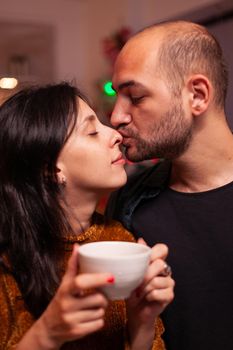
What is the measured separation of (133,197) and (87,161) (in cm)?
33

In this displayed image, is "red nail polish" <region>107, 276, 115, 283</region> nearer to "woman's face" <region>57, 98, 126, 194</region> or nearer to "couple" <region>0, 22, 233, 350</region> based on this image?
"couple" <region>0, 22, 233, 350</region>

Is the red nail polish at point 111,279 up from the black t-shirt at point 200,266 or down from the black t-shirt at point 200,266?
up

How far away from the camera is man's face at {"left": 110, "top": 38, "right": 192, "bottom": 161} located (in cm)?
134

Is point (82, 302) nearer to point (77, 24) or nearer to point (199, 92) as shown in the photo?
point (199, 92)

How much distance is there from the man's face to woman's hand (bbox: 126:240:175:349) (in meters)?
0.50

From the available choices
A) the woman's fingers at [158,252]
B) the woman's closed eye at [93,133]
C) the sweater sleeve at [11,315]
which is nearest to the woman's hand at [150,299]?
the woman's fingers at [158,252]

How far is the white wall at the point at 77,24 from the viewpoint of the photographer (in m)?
3.45

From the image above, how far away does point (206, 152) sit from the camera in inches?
53.6

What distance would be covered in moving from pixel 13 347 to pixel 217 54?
110 centimetres

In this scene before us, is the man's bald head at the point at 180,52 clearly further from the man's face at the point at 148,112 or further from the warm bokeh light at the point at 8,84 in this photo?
the warm bokeh light at the point at 8,84

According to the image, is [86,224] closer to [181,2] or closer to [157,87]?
[157,87]

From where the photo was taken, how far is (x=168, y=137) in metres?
1.35

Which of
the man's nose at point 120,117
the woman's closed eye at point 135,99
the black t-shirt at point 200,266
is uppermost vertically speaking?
the woman's closed eye at point 135,99

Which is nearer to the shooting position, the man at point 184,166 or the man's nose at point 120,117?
the man at point 184,166
